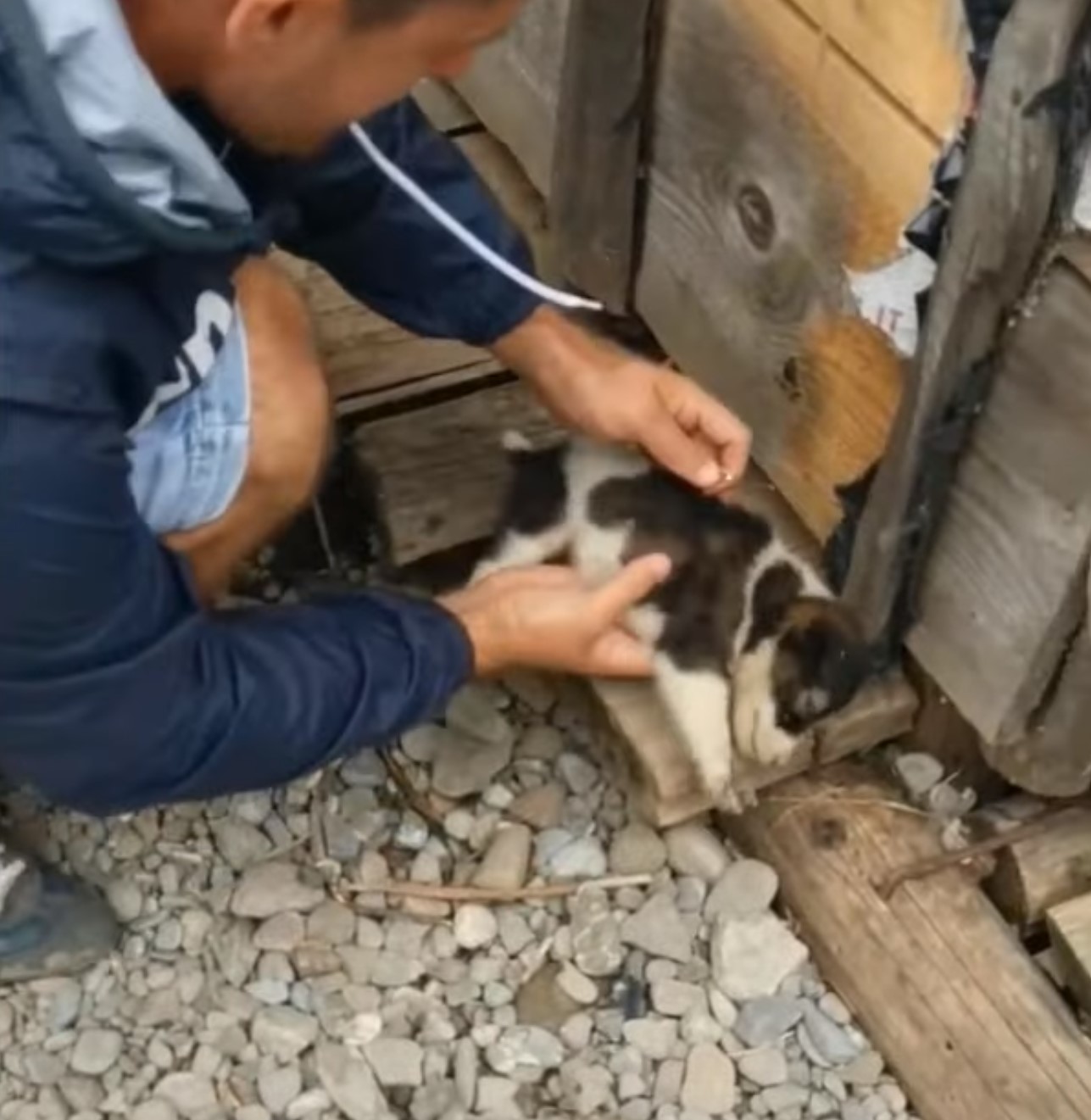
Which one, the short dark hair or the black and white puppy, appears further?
the black and white puppy

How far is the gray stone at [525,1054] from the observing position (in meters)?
Answer: 2.10

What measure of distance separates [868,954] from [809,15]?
2.82 feet

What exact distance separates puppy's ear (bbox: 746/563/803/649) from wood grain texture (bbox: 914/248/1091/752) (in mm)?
97

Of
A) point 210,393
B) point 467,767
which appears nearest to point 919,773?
point 467,767

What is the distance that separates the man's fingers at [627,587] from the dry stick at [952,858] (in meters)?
0.38

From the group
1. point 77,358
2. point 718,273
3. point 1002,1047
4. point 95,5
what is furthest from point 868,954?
point 95,5

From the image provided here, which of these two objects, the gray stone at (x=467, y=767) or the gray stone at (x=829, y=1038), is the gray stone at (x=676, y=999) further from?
the gray stone at (x=467, y=767)

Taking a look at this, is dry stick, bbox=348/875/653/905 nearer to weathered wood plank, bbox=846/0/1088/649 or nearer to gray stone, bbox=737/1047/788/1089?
gray stone, bbox=737/1047/788/1089

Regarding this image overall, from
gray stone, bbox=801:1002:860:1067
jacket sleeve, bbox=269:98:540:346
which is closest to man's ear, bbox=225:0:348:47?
jacket sleeve, bbox=269:98:540:346

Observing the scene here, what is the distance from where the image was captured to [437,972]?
2.17 m

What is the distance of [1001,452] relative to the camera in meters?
1.90

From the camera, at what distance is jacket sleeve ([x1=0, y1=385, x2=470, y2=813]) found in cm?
157

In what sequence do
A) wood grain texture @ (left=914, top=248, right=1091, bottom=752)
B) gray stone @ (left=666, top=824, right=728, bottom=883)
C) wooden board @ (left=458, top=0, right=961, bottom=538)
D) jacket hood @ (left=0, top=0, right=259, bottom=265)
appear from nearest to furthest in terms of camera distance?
jacket hood @ (left=0, top=0, right=259, bottom=265)
wood grain texture @ (left=914, top=248, right=1091, bottom=752)
wooden board @ (left=458, top=0, right=961, bottom=538)
gray stone @ (left=666, top=824, right=728, bottom=883)

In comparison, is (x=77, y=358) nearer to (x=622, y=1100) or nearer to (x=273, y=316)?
(x=273, y=316)
